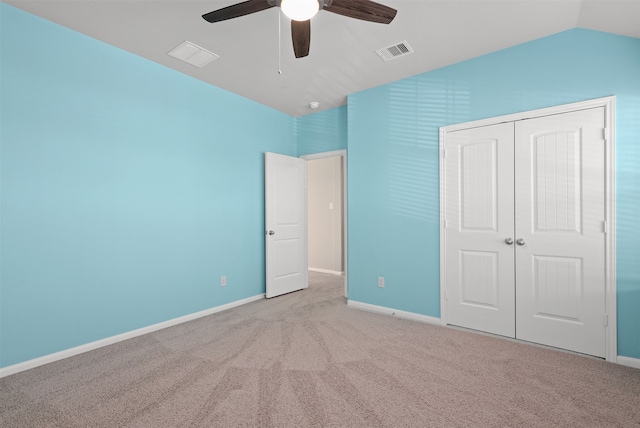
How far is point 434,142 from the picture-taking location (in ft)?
10.7

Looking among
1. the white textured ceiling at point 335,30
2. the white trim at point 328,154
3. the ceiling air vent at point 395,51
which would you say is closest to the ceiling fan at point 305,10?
the white textured ceiling at point 335,30

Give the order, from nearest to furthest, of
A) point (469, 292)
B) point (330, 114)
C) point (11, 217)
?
point (11, 217), point (469, 292), point (330, 114)

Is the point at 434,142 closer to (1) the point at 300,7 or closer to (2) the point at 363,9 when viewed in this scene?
(2) the point at 363,9

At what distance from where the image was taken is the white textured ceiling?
2254 millimetres

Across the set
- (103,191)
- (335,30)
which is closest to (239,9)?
(335,30)

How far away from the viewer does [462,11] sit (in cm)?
231

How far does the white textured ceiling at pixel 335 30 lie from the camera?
2254 millimetres

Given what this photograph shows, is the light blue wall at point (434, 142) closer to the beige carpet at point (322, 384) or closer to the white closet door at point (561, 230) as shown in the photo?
the white closet door at point (561, 230)

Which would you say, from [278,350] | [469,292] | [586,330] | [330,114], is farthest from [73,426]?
[330,114]

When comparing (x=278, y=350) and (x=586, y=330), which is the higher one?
(x=586, y=330)

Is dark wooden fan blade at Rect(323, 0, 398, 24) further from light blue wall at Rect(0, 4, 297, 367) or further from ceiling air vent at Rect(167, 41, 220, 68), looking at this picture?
light blue wall at Rect(0, 4, 297, 367)

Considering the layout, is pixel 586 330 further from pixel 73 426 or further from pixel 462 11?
pixel 73 426

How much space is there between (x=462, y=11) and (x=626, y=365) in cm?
292

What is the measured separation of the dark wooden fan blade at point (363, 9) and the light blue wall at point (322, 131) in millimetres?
2493
